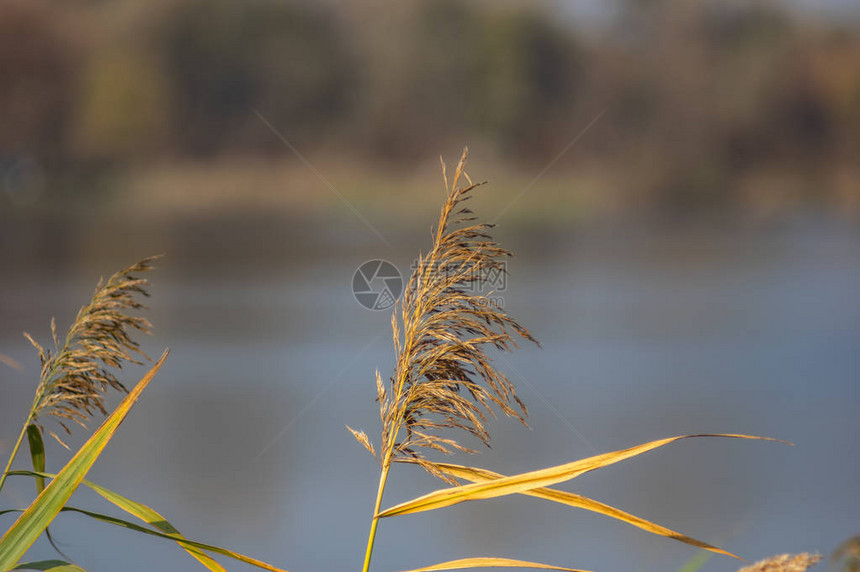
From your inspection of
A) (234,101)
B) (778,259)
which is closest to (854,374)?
(778,259)

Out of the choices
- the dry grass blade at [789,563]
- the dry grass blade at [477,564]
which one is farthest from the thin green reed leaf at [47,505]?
the dry grass blade at [789,563]

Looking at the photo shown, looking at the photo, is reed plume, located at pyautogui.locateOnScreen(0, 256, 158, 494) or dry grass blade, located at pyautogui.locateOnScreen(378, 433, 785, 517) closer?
dry grass blade, located at pyautogui.locateOnScreen(378, 433, 785, 517)

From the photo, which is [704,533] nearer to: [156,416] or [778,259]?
[156,416]

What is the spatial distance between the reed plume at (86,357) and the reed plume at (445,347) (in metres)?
0.32

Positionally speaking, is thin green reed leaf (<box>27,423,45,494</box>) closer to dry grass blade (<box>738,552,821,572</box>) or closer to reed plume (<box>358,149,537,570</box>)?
reed plume (<box>358,149,537,570</box>)

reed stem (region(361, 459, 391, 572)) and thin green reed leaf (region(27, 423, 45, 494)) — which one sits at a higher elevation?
thin green reed leaf (region(27, 423, 45, 494))

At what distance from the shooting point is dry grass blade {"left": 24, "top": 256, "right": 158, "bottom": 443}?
875 mm

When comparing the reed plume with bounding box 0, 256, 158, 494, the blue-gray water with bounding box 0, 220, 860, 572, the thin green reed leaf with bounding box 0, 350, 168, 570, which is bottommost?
the thin green reed leaf with bounding box 0, 350, 168, 570

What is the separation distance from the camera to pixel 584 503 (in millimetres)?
722

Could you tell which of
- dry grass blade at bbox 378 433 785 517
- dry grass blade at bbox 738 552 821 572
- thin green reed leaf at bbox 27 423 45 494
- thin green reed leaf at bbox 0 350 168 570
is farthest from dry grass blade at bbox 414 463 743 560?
thin green reed leaf at bbox 27 423 45 494

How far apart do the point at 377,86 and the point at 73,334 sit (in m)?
12.1

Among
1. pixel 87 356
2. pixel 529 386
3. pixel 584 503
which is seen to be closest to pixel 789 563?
pixel 584 503

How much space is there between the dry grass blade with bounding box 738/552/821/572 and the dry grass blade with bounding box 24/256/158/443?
2.20 feet

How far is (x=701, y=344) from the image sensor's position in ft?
19.7
